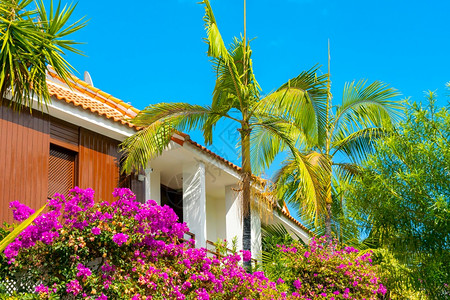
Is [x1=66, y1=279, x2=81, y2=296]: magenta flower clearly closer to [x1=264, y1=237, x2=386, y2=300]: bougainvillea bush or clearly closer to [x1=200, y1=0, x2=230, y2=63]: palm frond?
[x1=264, y1=237, x2=386, y2=300]: bougainvillea bush

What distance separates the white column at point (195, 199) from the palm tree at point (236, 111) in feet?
6.29

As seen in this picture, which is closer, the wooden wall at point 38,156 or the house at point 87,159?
the wooden wall at point 38,156

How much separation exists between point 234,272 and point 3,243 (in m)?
6.38

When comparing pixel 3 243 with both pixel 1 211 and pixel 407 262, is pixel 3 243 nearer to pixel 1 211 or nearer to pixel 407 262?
pixel 1 211

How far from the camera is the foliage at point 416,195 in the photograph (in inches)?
517

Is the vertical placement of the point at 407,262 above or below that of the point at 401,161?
below

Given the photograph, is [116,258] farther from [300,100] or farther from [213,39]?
[300,100]

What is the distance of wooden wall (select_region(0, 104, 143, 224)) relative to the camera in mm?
11502

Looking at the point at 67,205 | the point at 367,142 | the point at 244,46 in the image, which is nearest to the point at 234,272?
the point at 67,205

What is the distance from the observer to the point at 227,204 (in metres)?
19.0

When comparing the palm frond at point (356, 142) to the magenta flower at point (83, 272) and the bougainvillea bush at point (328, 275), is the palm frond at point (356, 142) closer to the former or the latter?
the bougainvillea bush at point (328, 275)

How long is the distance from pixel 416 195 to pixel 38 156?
7928 millimetres

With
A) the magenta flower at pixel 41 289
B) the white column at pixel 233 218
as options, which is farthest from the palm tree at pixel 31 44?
the white column at pixel 233 218

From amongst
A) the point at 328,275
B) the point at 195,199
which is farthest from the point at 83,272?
the point at 328,275
